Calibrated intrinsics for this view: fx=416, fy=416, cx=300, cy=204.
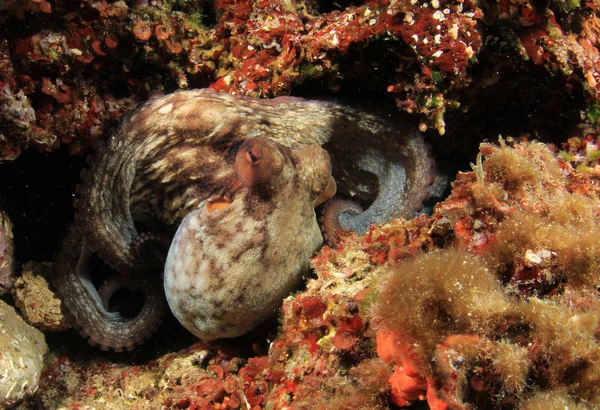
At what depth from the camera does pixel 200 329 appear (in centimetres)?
330

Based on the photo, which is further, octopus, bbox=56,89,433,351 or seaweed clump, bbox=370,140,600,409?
octopus, bbox=56,89,433,351

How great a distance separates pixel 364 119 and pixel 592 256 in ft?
7.60

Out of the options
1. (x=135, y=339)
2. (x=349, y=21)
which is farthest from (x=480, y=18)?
(x=135, y=339)

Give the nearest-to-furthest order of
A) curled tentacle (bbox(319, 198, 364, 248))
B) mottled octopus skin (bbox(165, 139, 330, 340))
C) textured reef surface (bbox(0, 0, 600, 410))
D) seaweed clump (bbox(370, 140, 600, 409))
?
seaweed clump (bbox(370, 140, 600, 409))
textured reef surface (bbox(0, 0, 600, 410))
mottled octopus skin (bbox(165, 139, 330, 340))
curled tentacle (bbox(319, 198, 364, 248))

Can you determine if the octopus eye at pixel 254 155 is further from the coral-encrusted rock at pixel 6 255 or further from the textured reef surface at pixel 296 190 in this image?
the coral-encrusted rock at pixel 6 255

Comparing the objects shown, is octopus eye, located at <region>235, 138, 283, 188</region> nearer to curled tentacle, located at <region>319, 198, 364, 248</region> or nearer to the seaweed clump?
curled tentacle, located at <region>319, 198, 364, 248</region>

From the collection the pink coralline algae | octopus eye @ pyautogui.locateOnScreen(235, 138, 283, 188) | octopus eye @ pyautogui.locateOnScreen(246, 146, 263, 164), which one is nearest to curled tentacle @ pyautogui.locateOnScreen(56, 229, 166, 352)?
the pink coralline algae

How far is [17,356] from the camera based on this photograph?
3.15 meters

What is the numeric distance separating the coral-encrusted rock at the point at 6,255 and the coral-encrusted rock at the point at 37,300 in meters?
0.08

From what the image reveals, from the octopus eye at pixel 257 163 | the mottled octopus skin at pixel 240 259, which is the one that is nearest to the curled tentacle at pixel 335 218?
the mottled octopus skin at pixel 240 259

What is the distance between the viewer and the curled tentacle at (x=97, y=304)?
3.68m

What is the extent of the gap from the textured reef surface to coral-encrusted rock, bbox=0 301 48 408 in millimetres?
21

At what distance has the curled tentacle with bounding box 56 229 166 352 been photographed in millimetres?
3680

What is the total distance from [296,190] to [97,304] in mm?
2116
